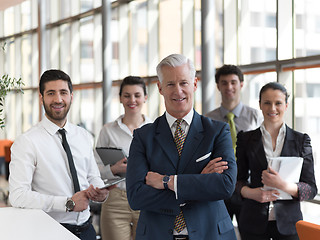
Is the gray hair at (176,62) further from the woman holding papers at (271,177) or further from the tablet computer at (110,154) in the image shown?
the tablet computer at (110,154)

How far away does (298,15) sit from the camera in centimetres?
543

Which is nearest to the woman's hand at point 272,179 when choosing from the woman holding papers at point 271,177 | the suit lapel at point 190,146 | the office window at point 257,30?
the woman holding papers at point 271,177

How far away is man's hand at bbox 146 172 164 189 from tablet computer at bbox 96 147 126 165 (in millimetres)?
1507

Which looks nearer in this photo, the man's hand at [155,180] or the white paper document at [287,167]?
the man's hand at [155,180]

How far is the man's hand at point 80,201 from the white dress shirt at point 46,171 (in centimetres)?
7

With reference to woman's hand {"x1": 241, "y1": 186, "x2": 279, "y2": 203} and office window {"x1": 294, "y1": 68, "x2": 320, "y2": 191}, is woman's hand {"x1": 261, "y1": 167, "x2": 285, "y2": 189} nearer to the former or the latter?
woman's hand {"x1": 241, "y1": 186, "x2": 279, "y2": 203}

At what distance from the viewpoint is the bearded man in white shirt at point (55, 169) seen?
2.56 m

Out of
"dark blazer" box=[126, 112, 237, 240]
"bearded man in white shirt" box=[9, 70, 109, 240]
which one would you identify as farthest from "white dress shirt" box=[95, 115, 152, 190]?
"dark blazer" box=[126, 112, 237, 240]

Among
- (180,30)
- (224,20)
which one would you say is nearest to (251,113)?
(224,20)

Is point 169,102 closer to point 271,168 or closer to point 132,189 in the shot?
point 132,189

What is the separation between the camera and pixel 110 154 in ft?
12.5

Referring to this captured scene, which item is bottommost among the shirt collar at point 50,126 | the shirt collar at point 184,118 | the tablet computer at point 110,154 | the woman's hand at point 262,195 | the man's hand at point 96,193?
the woman's hand at point 262,195

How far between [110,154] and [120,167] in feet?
0.49

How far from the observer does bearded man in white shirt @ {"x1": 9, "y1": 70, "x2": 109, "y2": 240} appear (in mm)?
2559
